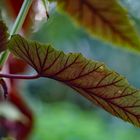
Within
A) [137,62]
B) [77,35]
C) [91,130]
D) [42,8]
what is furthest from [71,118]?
[42,8]

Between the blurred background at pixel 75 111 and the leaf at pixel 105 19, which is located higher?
the blurred background at pixel 75 111

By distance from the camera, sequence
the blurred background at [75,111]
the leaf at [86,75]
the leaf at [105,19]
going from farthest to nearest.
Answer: the blurred background at [75,111]
the leaf at [105,19]
the leaf at [86,75]

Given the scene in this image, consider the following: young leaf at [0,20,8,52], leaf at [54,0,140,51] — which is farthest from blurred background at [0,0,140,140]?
young leaf at [0,20,8,52]

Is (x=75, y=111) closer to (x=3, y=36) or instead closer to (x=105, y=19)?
(x=105, y=19)

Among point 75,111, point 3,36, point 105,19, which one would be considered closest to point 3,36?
point 3,36

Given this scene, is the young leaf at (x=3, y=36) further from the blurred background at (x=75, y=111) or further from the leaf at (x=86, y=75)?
the blurred background at (x=75, y=111)

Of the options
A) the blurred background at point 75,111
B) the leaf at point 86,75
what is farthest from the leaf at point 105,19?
the blurred background at point 75,111

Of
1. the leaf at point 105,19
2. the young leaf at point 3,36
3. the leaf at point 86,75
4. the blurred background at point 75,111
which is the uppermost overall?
the blurred background at point 75,111
